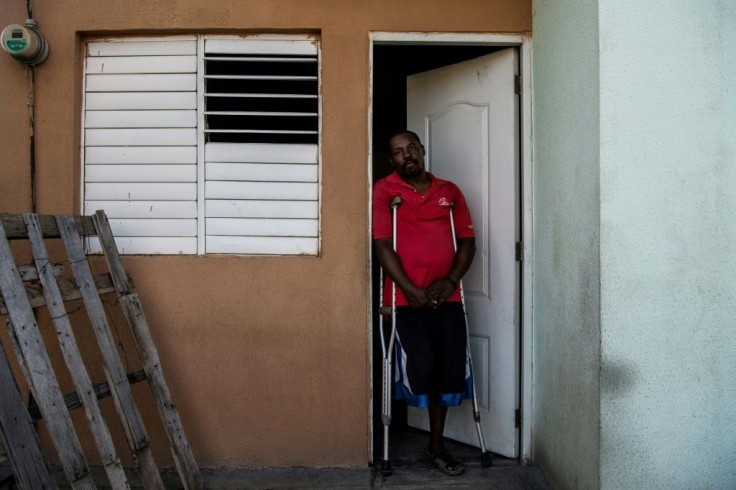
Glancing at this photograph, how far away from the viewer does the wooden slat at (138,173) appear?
402 centimetres

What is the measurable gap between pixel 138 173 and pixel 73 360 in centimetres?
140

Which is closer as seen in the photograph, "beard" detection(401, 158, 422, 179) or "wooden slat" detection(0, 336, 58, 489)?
"wooden slat" detection(0, 336, 58, 489)

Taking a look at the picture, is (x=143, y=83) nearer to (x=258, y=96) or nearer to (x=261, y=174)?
(x=258, y=96)

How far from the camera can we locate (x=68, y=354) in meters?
3.10

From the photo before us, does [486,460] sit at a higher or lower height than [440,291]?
lower

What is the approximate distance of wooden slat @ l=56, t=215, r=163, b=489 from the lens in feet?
10.8

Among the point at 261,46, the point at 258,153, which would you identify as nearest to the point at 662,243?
the point at 258,153

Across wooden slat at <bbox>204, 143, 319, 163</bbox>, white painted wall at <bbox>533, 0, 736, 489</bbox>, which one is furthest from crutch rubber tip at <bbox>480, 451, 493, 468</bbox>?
wooden slat at <bbox>204, 143, 319, 163</bbox>

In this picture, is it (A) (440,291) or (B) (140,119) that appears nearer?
(A) (440,291)

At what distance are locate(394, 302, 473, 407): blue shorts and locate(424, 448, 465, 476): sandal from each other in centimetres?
34

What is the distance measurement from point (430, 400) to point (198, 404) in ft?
4.83

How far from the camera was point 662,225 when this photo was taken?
2.92 metres

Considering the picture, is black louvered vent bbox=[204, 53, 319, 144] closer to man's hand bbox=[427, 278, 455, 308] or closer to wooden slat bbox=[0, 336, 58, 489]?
man's hand bbox=[427, 278, 455, 308]

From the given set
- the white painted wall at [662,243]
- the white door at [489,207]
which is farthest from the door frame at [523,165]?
the white painted wall at [662,243]
